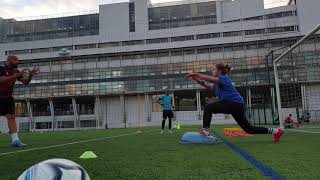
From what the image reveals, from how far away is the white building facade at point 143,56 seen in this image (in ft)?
206

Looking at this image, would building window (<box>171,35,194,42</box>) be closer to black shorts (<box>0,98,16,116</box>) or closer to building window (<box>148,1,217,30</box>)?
building window (<box>148,1,217,30</box>)

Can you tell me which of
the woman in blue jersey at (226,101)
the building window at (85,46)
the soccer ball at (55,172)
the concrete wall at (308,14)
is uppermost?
the concrete wall at (308,14)

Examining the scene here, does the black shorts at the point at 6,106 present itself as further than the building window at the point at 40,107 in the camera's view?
No

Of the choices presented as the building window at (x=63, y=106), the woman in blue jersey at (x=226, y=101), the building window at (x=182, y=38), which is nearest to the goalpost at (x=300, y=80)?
the building window at (x=182, y=38)

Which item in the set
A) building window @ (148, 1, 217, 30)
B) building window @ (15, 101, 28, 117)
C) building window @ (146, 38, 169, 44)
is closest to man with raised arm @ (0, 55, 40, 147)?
building window @ (146, 38, 169, 44)

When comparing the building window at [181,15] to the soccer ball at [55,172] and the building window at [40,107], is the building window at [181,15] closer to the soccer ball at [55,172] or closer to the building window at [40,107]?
the building window at [40,107]

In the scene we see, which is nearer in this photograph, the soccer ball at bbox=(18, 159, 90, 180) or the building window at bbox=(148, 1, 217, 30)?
the soccer ball at bbox=(18, 159, 90, 180)

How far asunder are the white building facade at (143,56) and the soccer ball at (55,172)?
191 ft

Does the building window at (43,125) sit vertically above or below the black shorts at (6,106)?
below

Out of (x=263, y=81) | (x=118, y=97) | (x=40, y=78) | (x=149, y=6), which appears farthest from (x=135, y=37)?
(x=263, y=81)

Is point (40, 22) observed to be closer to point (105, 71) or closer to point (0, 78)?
point (105, 71)

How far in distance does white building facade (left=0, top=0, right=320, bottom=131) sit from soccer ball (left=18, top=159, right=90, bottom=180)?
58.1 m

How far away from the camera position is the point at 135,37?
6938 centimetres

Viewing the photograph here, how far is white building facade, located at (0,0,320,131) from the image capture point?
6291cm
